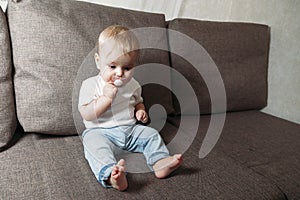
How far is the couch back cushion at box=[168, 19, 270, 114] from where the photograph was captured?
1.46 meters

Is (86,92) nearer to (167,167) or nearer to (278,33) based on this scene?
(167,167)

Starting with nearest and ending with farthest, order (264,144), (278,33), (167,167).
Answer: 1. (167,167)
2. (264,144)
3. (278,33)

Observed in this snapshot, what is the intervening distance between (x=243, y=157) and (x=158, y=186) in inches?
15.7

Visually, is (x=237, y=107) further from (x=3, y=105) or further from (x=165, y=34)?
(x=3, y=105)

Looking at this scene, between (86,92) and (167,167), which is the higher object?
(86,92)

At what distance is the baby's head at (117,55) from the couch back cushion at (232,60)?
450 mm

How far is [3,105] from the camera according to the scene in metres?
1.04

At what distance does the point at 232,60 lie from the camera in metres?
1.56

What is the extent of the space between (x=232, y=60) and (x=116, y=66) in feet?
2.57

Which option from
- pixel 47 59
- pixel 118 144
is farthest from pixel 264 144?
pixel 47 59

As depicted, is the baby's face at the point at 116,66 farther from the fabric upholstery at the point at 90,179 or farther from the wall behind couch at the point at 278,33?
the wall behind couch at the point at 278,33

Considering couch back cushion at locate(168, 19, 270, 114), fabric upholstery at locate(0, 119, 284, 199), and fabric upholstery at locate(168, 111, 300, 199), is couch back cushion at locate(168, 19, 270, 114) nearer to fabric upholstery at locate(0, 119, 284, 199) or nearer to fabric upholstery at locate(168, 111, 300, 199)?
fabric upholstery at locate(168, 111, 300, 199)

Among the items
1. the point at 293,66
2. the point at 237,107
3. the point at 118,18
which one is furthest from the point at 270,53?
the point at 118,18

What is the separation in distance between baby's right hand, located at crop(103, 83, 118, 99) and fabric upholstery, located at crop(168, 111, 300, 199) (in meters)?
0.45
